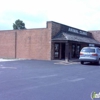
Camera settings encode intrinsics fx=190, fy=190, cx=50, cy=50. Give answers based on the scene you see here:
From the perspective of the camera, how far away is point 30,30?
27.2 metres

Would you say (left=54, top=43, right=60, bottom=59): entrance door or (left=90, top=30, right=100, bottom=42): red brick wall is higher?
(left=90, top=30, right=100, bottom=42): red brick wall

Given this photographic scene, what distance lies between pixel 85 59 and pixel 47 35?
8.12m

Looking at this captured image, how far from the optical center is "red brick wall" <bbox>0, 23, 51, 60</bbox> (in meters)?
25.4

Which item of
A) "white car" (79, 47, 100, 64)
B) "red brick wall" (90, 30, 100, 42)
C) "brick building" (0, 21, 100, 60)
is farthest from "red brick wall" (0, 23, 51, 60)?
"red brick wall" (90, 30, 100, 42)

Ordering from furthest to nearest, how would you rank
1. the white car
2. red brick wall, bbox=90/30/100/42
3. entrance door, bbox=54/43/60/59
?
red brick wall, bbox=90/30/100/42
entrance door, bbox=54/43/60/59
the white car

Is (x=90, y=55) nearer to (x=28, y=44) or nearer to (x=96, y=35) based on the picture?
(x=28, y=44)

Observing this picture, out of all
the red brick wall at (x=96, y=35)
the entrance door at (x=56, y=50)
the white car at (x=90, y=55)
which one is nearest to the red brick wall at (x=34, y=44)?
the entrance door at (x=56, y=50)

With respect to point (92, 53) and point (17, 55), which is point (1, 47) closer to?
point (17, 55)

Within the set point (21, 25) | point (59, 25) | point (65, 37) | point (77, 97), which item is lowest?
point (77, 97)

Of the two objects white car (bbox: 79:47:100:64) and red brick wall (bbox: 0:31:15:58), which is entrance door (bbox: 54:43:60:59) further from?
white car (bbox: 79:47:100:64)

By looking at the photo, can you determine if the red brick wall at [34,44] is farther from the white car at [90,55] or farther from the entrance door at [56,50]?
the white car at [90,55]

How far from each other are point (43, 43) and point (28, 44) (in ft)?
8.76

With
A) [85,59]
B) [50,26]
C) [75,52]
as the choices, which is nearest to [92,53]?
[85,59]

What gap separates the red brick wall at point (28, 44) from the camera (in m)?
25.4
